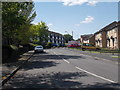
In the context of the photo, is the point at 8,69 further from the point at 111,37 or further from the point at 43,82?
the point at 111,37

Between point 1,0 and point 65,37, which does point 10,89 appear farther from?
point 65,37

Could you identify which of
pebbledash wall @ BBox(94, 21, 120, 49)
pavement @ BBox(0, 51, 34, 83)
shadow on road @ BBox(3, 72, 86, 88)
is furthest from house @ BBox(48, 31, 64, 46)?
shadow on road @ BBox(3, 72, 86, 88)

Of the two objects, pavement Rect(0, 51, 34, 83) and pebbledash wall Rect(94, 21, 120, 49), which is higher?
pebbledash wall Rect(94, 21, 120, 49)

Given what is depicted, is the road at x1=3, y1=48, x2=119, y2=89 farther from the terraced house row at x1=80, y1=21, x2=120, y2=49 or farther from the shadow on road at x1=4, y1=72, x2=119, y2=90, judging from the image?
the terraced house row at x1=80, y1=21, x2=120, y2=49

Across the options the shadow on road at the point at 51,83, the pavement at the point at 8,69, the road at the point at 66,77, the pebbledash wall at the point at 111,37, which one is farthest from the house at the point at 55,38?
the shadow on road at the point at 51,83

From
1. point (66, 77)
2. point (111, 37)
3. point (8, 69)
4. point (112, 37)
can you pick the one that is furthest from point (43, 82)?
point (111, 37)

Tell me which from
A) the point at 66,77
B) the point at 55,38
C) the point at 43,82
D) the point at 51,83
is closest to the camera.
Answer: the point at 51,83

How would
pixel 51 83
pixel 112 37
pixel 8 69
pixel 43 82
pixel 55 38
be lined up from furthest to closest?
pixel 55 38
pixel 112 37
pixel 8 69
pixel 43 82
pixel 51 83

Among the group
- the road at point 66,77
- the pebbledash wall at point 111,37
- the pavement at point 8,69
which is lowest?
the road at point 66,77

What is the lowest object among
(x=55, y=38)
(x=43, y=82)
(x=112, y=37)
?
(x=43, y=82)

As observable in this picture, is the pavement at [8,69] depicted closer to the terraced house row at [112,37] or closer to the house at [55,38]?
the terraced house row at [112,37]

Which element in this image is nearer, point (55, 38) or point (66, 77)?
point (66, 77)

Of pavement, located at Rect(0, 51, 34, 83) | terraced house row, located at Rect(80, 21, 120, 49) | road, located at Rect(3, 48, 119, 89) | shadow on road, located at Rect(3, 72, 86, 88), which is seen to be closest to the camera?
shadow on road, located at Rect(3, 72, 86, 88)

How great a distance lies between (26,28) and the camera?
93.0 ft
